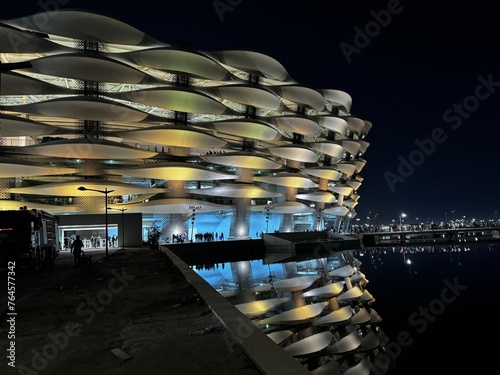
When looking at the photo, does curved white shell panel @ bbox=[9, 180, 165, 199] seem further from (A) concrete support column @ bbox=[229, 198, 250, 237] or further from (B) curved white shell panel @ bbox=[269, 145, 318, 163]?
(B) curved white shell panel @ bbox=[269, 145, 318, 163]

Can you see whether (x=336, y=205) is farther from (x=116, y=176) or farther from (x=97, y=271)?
(x=97, y=271)

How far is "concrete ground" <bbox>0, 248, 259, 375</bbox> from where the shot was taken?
5.44 meters

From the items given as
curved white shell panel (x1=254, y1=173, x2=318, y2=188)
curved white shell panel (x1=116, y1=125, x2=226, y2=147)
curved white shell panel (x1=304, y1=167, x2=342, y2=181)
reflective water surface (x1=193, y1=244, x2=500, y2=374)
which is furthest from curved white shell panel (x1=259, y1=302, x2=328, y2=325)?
curved white shell panel (x1=304, y1=167, x2=342, y2=181)

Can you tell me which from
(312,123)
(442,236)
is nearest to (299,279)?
(312,123)

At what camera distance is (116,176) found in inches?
1933

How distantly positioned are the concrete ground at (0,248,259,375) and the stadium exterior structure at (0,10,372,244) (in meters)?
34.5

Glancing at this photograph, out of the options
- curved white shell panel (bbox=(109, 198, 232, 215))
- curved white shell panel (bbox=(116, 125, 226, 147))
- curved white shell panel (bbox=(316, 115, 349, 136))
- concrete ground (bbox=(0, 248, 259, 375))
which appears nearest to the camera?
concrete ground (bbox=(0, 248, 259, 375))

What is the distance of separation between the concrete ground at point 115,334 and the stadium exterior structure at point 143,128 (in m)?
34.5

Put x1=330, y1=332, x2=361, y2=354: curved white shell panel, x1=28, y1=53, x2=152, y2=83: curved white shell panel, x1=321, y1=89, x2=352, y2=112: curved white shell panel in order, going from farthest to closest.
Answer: x1=321, y1=89, x2=352, y2=112: curved white shell panel
x1=28, y1=53, x2=152, y2=83: curved white shell panel
x1=330, y1=332, x2=361, y2=354: curved white shell panel

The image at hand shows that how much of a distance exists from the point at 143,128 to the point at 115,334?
42.6 meters

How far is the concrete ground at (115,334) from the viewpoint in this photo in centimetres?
544

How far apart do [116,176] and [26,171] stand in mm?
10315

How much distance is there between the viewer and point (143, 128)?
155ft

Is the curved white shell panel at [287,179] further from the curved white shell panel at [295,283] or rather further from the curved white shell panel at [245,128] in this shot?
the curved white shell panel at [295,283]
